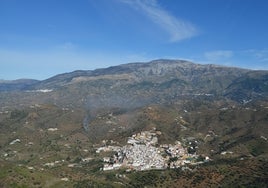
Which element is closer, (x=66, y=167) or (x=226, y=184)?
(x=226, y=184)

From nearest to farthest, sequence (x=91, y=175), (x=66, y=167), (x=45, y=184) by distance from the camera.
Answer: (x=45, y=184) < (x=91, y=175) < (x=66, y=167)

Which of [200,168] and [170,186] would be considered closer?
[170,186]

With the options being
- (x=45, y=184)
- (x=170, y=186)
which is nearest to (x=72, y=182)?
(x=45, y=184)

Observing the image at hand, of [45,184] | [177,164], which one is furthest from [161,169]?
[45,184]

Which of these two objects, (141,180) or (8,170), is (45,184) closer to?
(8,170)

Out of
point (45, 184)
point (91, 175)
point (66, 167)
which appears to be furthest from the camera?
point (66, 167)

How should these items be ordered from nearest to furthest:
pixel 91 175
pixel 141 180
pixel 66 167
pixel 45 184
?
pixel 45 184 → pixel 141 180 → pixel 91 175 → pixel 66 167

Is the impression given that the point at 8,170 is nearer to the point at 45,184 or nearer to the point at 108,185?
the point at 45,184

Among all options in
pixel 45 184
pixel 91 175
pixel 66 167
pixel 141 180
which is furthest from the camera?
pixel 66 167
